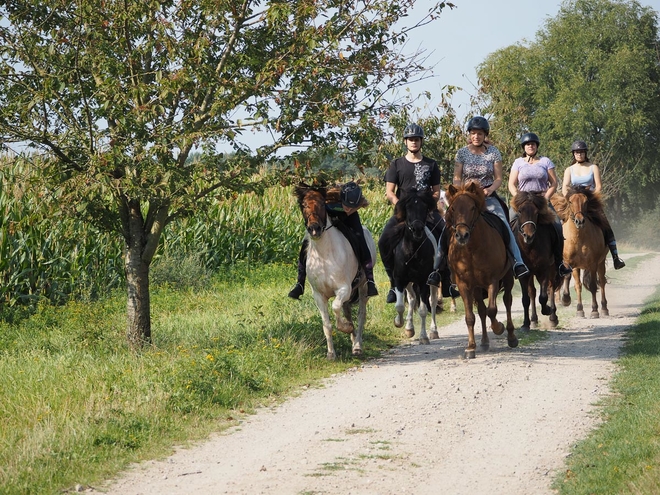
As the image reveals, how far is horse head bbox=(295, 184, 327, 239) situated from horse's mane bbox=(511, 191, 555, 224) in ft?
13.9

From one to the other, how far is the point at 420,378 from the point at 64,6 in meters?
5.84

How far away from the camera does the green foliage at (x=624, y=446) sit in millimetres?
5871

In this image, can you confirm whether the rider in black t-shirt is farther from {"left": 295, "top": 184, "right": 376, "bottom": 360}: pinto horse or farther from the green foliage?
the green foliage

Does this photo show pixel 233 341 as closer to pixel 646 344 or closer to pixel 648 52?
A: pixel 646 344

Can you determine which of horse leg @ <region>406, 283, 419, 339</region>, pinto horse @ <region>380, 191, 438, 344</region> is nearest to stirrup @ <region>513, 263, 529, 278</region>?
pinto horse @ <region>380, 191, 438, 344</region>

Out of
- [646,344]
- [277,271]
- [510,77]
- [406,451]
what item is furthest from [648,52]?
[406,451]

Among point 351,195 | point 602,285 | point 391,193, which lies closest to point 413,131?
point 391,193

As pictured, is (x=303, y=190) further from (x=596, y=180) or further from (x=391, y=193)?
(x=596, y=180)

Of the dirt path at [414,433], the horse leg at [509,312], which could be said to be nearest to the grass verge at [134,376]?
the dirt path at [414,433]

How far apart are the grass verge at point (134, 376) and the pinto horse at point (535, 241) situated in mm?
1817

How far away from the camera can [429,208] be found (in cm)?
1185

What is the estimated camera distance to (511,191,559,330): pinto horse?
13.8 meters

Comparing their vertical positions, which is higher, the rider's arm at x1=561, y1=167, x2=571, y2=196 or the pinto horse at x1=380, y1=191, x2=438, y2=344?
the rider's arm at x1=561, y1=167, x2=571, y2=196

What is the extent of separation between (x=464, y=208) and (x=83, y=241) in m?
5.37
